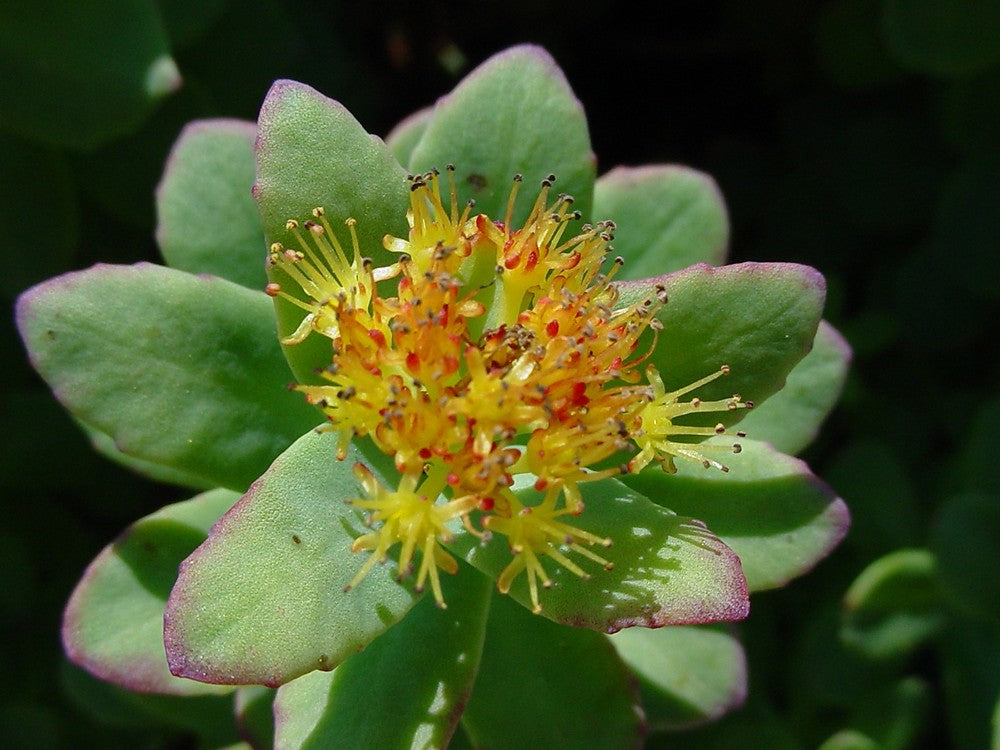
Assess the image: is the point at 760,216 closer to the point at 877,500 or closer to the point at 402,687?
the point at 877,500

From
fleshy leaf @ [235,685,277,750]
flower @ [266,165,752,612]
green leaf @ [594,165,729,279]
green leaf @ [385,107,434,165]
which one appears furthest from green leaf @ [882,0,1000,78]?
fleshy leaf @ [235,685,277,750]

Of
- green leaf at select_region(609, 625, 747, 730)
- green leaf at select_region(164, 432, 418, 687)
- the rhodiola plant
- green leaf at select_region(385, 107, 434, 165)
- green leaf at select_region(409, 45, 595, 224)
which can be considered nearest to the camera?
green leaf at select_region(164, 432, 418, 687)

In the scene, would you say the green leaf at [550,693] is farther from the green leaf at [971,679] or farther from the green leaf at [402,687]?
the green leaf at [971,679]

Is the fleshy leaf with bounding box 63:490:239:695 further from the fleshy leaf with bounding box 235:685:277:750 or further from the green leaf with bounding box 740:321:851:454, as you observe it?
the green leaf with bounding box 740:321:851:454

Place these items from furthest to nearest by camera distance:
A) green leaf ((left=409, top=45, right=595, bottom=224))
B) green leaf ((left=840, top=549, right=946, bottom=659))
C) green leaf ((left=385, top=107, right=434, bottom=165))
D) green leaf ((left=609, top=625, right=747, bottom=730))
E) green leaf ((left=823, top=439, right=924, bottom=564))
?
green leaf ((left=823, top=439, right=924, bottom=564))
green leaf ((left=840, top=549, right=946, bottom=659))
green leaf ((left=385, top=107, right=434, bottom=165))
green leaf ((left=609, top=625, right=747, bottom=730))
green leaf ((left=409, top=45, right=595, bottom=224))

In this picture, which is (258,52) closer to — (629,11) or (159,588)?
(629,11)

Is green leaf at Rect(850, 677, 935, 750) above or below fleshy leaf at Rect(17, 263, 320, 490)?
below
